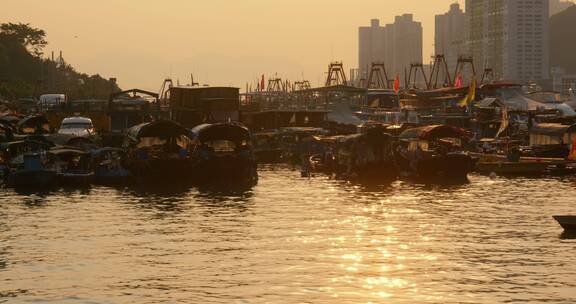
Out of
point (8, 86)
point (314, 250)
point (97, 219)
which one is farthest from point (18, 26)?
point (314, 250)

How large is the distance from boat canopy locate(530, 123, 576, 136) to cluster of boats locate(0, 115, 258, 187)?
25525mm

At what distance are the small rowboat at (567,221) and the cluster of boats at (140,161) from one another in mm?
26226

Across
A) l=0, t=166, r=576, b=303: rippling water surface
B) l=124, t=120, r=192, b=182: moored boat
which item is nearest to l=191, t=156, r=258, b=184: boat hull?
l=124, t=120, r=192, b=182: moored boat

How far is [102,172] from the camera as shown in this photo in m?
57.1

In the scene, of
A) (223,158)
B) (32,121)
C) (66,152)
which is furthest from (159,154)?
Answer: (32,121)

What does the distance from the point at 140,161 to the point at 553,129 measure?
33.7 m

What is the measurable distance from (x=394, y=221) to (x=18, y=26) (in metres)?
133

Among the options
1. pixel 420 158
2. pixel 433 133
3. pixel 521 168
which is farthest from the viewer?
pixel 521 168

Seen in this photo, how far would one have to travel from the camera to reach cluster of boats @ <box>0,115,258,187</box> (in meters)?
55.9

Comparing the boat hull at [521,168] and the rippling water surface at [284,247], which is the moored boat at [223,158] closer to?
the rippling water surface at [284,247]

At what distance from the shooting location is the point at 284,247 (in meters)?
33.4

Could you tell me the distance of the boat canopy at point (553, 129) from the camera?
71412 millimetres

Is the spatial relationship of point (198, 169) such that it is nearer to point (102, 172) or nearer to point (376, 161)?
point (102, 172)

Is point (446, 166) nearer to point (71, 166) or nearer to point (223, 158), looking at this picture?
point (223, 158)
